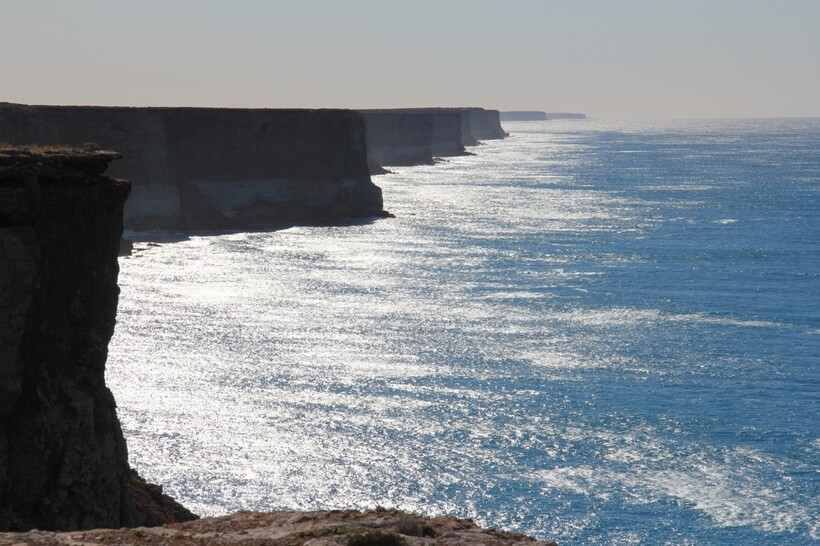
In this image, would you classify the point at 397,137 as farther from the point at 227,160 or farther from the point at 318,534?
the point at 318,534

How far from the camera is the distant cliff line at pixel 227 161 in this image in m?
83.9

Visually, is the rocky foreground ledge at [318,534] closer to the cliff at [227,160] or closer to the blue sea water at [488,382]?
the blue sea water at [488,382]

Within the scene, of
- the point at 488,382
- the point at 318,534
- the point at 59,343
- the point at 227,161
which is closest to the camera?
the point at 318,534

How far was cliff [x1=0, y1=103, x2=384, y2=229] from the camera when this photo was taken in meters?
84.0

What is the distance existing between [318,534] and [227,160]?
78.6m

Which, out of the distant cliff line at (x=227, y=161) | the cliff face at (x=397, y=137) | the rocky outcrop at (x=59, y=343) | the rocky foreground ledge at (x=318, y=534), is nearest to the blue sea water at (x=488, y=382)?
the distant cliff line at (x=227, y=161)

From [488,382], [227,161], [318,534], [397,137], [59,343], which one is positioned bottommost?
[488,382]

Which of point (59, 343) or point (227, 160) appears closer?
point (59, 343)

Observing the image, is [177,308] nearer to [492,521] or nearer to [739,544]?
[492,521]

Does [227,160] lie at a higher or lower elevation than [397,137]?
lower

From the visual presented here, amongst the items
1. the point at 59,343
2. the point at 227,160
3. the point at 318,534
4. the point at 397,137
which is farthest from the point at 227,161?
the point at 397,137

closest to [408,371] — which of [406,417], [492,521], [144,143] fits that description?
[406,417]

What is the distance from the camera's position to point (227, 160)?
92.3 metres

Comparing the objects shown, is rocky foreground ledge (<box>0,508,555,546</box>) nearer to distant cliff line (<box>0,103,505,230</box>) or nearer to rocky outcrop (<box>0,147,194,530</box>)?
rocky outcrop (<box>0,147,194,530</box>)
